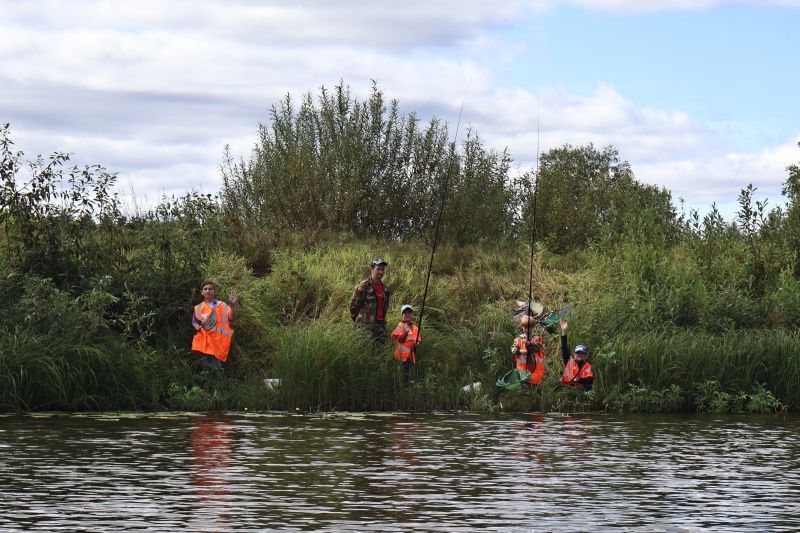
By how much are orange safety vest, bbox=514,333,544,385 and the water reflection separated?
446 centimetres

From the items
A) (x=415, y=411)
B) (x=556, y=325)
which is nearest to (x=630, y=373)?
(x=556, y=325)

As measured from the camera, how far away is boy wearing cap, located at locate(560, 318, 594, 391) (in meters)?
19.2

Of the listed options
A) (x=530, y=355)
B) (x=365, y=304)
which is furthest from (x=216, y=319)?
(x=530, y=355)

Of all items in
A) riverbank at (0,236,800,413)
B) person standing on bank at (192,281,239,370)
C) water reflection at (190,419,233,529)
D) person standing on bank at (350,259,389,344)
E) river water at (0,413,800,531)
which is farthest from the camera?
person standing on bank at (350,259,389,344)

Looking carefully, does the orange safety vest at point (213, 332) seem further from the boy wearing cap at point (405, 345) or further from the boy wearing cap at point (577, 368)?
the boy wearing cap at point (577, 368)

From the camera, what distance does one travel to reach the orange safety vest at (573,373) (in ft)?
62.8

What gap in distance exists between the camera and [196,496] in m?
10.4

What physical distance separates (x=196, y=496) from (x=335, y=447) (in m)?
3.81

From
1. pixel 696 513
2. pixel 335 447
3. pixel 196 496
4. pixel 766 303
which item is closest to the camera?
pixel 696 513

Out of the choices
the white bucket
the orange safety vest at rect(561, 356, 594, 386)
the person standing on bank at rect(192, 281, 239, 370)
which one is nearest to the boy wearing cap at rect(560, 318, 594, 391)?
the orange safety vest at rect(561, 356, 594, 386)

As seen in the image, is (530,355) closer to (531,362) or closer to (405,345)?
(531,362)

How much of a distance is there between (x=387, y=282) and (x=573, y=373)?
16.5ft

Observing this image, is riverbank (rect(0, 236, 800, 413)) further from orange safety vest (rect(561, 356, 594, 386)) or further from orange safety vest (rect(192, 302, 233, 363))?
orange safety vest (rect(192, 302, 233, 363))

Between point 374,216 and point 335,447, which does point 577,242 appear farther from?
point 335,447
